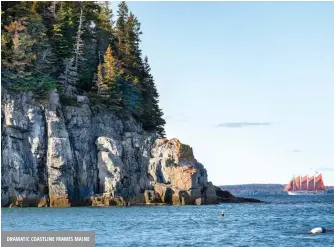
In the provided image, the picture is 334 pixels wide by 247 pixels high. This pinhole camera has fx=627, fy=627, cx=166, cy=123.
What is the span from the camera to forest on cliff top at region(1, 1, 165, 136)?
293 feet

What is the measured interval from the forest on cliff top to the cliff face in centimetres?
280

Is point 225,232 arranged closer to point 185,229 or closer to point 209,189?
point 185,229

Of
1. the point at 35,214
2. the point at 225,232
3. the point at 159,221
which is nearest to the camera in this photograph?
the point at 225,232

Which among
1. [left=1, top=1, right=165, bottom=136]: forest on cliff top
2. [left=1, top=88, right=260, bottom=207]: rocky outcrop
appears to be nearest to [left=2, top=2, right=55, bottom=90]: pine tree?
[left=1, top=1, right=165, bottom=136]: forest on cliff top

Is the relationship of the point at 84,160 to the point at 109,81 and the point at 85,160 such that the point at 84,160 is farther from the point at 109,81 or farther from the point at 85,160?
the point at 109,81

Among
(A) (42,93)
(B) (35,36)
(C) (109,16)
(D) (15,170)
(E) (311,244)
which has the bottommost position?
(E) (311,244)

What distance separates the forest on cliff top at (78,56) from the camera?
3516 inches

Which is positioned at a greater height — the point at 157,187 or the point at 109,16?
the point at 109,16

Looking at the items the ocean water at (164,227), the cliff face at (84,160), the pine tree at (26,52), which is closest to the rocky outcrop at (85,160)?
the cliff face at (84,160)

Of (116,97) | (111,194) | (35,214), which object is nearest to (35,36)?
(116,97)

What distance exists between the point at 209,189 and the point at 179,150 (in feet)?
34.6

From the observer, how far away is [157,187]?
308 ft

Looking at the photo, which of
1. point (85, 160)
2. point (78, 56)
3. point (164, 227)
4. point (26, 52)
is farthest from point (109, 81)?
point (164, 227)

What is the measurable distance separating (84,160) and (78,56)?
67.7ft
